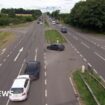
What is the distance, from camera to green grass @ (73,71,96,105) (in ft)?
94.3

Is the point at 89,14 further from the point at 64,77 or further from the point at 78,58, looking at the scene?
the point at 64,77

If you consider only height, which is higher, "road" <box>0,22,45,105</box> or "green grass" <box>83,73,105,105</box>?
"green grass" <box>83,73,105,105</box>

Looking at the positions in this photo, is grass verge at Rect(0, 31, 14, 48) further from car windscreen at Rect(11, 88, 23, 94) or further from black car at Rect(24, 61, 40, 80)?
car windscreen at Rect(11, 88, 23, 94)

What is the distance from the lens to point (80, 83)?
3494 centimetres

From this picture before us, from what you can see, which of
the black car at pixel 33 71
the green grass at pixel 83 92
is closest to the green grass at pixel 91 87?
the green grass at pixel 83 92

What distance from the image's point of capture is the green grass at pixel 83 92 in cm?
2876

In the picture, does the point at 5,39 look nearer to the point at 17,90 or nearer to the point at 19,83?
the point at 19,83

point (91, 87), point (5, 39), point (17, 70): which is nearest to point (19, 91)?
point (91, 87)

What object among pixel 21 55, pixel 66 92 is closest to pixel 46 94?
pixel 66 92

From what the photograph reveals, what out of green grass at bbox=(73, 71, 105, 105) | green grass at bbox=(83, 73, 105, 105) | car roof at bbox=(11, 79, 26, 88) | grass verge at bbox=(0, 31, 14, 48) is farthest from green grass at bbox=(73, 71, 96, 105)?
grass verge at bbox=(0, 31, 14, 48)

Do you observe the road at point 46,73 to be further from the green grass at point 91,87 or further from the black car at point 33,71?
the green grass at point 91,87

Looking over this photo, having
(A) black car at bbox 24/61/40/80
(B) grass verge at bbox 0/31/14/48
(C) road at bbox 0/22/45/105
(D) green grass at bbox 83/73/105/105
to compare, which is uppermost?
(A) black car at bbox 24/61/40/80

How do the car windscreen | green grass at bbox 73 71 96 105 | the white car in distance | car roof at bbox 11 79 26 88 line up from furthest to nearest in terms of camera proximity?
car roof at bbox 11 79 26 88 < the car windscreen < the white car in distance < green grass at bbox 73 71 96 105

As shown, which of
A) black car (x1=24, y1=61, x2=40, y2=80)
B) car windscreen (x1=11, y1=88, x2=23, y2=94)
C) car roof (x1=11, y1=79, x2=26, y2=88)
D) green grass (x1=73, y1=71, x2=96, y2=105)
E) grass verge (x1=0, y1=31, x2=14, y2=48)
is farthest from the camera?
grass verge (x1=0, y1=31, x2=14, y2=48)
